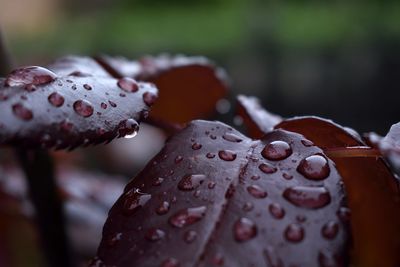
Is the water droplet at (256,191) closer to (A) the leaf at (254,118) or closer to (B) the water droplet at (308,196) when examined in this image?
(B) the water droplet at (308,196)

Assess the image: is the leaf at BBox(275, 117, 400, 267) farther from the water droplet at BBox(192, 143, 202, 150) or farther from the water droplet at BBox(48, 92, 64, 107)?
the water droplet at BBox(48, 92, 64, 107)

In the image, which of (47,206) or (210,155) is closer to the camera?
(210,155)

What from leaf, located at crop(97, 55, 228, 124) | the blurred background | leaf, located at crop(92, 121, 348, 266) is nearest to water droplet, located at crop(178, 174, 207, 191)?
leaf, located at crop(92, 121, 348, 266)

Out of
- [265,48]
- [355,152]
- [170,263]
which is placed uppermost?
[265,48]

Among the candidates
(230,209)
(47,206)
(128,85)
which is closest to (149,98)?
(128,85)

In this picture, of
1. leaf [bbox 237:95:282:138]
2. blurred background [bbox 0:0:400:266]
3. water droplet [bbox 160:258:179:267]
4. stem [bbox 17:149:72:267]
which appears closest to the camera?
water droplet [bbox 160:258:179:267]

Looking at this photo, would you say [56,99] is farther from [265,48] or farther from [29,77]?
[265,48]

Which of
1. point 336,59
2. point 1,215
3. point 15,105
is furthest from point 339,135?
point 336,59
